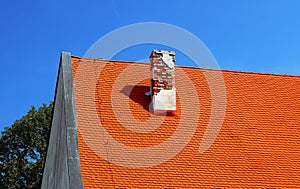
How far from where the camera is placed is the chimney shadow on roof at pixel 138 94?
45.2ft

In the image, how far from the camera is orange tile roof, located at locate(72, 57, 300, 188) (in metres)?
11.4

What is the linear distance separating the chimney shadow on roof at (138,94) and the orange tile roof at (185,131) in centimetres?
3

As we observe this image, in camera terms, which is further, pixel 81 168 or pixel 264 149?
pixel 264 149

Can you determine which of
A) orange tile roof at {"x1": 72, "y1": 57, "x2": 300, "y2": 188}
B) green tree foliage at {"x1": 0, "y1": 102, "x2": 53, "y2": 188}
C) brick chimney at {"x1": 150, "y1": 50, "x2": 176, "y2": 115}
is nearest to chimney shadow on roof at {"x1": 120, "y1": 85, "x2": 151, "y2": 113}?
orange tile roof at {"x1": 72, "y1": 57, "x2": 300, "y2": 188}

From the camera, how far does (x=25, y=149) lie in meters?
28.4

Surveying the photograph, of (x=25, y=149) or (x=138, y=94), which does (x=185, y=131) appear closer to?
(x=138, y=94)

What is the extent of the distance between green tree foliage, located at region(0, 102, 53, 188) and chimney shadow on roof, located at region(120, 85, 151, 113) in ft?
48.8

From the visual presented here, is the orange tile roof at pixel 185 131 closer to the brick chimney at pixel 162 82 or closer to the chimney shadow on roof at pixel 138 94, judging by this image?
the chimney shadow on roof at pixel 138 94

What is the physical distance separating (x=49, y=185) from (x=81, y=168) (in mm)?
3512

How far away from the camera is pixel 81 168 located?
11039 mm

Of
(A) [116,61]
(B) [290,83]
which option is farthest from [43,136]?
(B) [290,83]

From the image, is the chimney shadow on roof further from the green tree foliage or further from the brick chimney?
the green tree foliage

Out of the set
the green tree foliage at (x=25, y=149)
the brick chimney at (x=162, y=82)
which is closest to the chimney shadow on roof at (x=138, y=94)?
the brick chimney at (x=162, y=82)

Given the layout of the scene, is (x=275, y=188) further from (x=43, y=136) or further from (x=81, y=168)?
(x=43, y=136)
